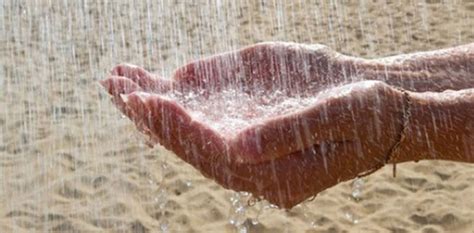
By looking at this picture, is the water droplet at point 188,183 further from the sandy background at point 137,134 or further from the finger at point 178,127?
the finger at point 178,127

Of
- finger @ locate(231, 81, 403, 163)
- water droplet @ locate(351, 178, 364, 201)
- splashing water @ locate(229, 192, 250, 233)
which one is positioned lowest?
water droplet @ locate(351, 178, 364, 201)

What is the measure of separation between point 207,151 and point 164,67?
14.4 ft

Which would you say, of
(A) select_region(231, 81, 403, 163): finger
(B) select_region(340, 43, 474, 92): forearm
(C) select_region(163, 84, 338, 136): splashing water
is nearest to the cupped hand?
(A) select_region(231, 81, 403, 163): finger

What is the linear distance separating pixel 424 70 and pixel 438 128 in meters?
0.52

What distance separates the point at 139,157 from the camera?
4.66m

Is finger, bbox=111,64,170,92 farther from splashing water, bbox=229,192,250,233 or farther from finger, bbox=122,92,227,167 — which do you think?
splashing water, bbox=229,192,250,233

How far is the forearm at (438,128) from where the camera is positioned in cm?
191

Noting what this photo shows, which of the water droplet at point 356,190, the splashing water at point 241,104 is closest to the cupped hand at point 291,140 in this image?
the splashing water at point 241,104

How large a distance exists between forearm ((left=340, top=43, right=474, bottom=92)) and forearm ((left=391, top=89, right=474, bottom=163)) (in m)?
0.36

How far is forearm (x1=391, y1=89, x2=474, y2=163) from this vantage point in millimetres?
1908

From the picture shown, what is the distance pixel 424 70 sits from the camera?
2.42m

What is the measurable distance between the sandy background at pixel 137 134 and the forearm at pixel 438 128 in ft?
5.62

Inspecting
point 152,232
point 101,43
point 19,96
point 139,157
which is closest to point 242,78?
point 152,232

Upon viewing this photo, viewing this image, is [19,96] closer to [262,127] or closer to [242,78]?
[242,78]
